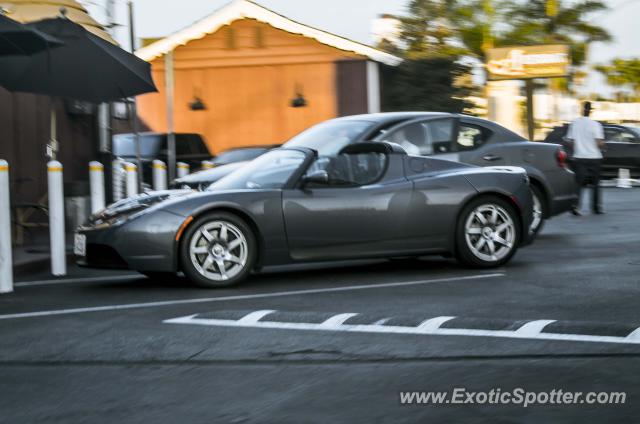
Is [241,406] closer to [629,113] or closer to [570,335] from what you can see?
[570,335]

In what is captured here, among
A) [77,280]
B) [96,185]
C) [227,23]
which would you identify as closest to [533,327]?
[77,280]

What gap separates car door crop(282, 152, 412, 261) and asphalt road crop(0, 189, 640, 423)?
0.94 feet

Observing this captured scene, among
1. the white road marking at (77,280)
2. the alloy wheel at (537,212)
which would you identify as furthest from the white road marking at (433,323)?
the alloy wheel at (537,212)

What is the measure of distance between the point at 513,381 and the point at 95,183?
27.2 ft

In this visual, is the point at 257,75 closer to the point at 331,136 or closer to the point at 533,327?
the point at 331,136

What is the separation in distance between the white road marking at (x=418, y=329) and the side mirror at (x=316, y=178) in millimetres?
2341

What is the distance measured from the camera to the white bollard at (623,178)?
2694cm

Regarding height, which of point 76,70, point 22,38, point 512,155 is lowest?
point 512,155

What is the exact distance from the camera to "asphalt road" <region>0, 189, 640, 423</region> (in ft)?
15.9

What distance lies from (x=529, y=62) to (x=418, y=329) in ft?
129

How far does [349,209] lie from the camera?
9.53m

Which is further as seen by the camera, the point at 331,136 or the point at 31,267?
the point at 31,267

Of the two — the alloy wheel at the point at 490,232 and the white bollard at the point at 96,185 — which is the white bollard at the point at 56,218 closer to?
the white bollard at the point at 96,185

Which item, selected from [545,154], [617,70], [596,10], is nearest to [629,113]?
[617,70]
